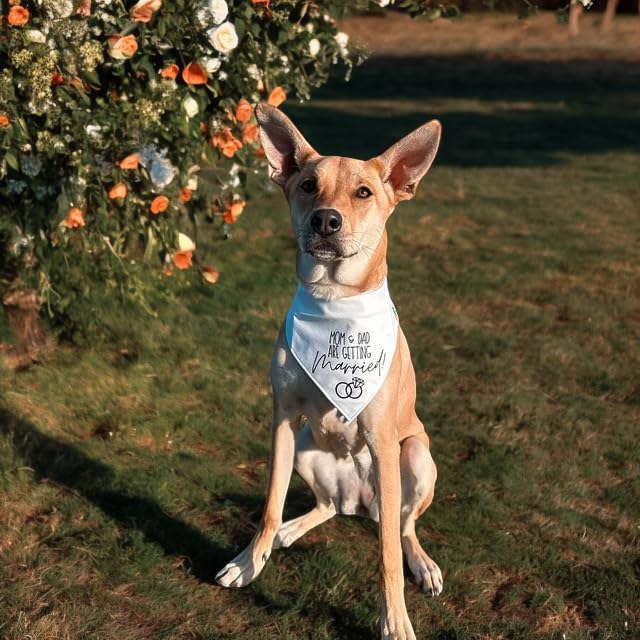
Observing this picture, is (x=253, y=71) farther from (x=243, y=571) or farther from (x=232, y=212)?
(x=243, y=571)

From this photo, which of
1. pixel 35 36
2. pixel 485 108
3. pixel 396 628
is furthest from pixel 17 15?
pixel 485 108

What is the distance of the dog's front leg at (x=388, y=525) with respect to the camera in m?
3.68

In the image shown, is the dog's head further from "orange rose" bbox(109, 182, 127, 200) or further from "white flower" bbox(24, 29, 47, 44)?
"white flower" bbox(24, 29, 47, 44)

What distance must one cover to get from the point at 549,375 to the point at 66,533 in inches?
143

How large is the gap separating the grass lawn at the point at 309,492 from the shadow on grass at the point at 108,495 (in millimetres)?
13

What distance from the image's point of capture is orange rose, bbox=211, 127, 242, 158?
4.86m

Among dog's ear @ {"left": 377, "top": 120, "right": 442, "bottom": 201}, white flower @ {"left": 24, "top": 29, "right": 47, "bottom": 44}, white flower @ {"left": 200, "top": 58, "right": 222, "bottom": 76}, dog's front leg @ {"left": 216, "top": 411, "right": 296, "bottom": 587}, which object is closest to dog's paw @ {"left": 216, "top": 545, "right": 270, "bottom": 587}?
dog's front leg @ {"left": 216, "top": 411, "right": 296, "bottom": 587}

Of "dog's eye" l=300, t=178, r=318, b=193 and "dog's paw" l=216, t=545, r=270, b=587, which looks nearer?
"dog's eye" l=300, t=178, r=318, b=193

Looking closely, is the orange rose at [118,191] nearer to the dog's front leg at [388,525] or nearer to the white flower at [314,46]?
the white flower at [314,46]

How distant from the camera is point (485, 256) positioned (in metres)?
8.96

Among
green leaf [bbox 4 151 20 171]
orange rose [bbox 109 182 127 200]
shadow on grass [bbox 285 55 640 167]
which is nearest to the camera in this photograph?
green leaf [bbox 4 151 20 171]

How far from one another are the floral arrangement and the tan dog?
86cm

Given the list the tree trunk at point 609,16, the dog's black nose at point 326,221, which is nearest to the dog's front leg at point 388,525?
the dog's black nose at point 326,221

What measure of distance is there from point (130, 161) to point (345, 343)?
150cm
